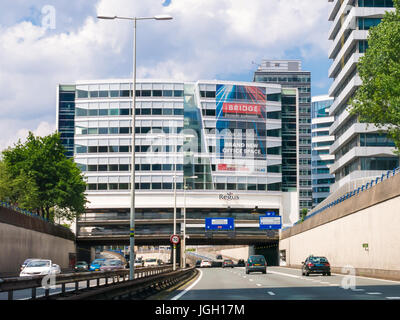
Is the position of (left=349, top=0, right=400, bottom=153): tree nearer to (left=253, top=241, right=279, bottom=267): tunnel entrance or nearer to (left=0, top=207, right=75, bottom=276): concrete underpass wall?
(left=0, top=207, right=75, bottom=276): concrete underpass wall

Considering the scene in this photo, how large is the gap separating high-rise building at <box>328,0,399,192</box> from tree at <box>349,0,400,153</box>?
39.8 metres

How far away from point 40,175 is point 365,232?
38.5 meters

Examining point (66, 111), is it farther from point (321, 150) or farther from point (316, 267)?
point (316, 267)

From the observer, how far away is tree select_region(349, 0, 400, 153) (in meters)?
36.8

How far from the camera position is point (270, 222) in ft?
307

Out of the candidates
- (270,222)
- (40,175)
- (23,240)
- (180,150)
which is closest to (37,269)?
(23,240)

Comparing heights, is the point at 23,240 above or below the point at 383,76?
below

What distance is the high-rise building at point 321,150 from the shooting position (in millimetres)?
178125

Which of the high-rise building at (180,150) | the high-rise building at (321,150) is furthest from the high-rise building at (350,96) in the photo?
the high-rise building at (321,150)
